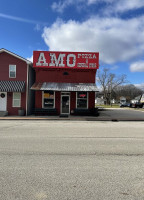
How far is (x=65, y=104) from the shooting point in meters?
19.5

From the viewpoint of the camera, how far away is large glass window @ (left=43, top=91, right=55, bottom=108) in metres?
19.3

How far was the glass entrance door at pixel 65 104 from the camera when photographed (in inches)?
767

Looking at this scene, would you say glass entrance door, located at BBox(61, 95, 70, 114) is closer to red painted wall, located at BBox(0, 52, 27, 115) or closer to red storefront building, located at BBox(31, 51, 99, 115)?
red storefront building, located at BBox(31, 51, 99, 115)

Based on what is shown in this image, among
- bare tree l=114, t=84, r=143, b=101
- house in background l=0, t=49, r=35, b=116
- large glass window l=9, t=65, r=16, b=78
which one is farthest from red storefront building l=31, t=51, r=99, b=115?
bare tree l=114, t=84, r=143, b=101

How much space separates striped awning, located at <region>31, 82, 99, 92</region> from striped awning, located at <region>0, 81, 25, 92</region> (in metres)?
1.33

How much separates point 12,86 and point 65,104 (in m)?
6.16

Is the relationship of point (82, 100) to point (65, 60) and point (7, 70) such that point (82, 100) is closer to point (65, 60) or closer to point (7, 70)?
point (65, 60)

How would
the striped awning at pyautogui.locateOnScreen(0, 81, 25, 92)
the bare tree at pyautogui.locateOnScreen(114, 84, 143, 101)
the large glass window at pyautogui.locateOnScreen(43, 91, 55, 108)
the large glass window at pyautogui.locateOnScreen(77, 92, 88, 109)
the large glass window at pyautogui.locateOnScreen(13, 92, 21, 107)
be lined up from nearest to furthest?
the striped awning at pyautogui.locateOnScreen(0, 81, 25, 92) < the large glass window at pyautogui.locateOnScreen(13, 92, 21, 107) < the large glass window at pyautogui.locateOnScreen(43, 91, 55, 108) < the large glass window at pyautogui.locateOnScreen(77, 92, 88, 109) < the bare tree at pyautogui.locateOnScreen(114, 84, 143, 101)

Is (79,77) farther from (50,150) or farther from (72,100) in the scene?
(50,150)

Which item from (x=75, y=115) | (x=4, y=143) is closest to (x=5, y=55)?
(x=75, y=115)

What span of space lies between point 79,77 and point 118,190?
663 inches

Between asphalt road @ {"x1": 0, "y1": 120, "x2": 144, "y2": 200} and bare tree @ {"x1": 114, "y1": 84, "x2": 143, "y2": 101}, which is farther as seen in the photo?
bare tree @ {"x1": 114, "y1": 84, "x2": 143, "y2": 101}

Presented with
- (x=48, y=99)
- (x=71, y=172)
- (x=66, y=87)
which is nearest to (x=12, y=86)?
(x=48, y=99)

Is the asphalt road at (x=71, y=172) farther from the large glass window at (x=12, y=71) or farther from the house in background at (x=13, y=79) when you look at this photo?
the large glass window at (x=12, y=71)
